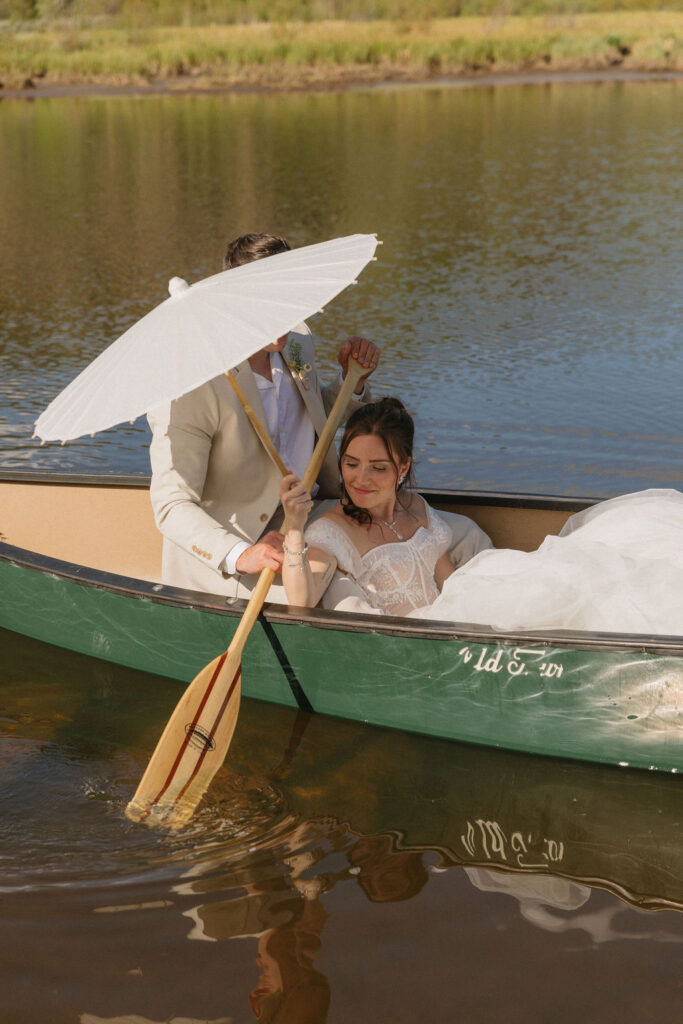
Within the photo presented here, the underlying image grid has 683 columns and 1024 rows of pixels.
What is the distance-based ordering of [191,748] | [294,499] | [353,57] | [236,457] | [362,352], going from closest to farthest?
[294,499]
[191,748]
[362,352]
[236,457]
[353,57]

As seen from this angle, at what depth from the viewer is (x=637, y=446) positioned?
5.96 metres

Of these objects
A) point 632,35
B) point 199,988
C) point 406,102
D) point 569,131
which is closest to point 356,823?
point 199,988

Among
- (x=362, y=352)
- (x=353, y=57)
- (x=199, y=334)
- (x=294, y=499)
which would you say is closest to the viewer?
(x=199, y=334)

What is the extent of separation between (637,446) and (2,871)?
408 centimetres

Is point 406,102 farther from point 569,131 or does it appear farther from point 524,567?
point 524,567

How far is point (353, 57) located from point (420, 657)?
28771mm

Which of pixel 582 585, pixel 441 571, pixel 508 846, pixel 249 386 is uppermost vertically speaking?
pixel 249 386

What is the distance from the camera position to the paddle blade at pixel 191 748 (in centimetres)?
310

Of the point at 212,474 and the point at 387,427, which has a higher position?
the point at 387,427

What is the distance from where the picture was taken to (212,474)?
11.3 ft

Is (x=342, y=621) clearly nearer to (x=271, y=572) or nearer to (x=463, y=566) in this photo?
(x=271, y=572)

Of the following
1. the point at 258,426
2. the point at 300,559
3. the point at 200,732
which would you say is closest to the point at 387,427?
the point at 258,426

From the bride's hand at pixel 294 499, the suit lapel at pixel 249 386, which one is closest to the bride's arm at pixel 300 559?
the bride's hand at pixel 294 499

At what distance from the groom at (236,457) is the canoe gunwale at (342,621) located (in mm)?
127
